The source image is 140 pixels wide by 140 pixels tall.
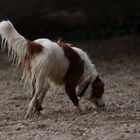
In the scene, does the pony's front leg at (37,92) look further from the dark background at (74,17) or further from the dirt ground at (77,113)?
the dark background at (74,17)

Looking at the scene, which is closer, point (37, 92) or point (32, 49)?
point (32, 49)

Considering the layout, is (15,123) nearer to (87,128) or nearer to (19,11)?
(87,128)

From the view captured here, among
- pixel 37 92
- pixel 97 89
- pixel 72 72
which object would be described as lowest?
pixel 97 89

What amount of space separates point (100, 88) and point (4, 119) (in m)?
1.38

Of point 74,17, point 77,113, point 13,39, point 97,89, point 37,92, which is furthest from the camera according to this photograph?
point 74,17

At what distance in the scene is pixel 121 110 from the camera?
27.3 ft

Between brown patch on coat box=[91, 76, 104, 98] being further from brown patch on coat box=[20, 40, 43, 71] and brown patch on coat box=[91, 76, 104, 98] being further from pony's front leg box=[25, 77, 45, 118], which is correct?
brown patch on coat box=[20, 40, 43, 71]

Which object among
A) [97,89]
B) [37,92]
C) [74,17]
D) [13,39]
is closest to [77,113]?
[97,89]

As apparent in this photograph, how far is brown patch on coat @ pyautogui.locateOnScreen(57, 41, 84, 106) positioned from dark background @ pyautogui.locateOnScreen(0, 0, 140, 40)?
8412 millimetres

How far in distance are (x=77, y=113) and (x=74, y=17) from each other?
31.8 feet

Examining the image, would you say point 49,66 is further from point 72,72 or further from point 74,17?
point 74,17

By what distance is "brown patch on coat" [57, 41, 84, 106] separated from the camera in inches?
319

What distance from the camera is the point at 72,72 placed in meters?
8.18

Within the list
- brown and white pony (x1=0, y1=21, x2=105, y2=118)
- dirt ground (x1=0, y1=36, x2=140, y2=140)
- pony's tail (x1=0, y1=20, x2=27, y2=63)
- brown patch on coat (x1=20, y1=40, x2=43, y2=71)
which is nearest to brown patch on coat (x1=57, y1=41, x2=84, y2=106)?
brown and white pony (x1=0, y1=21, x2=105, y2=118)
